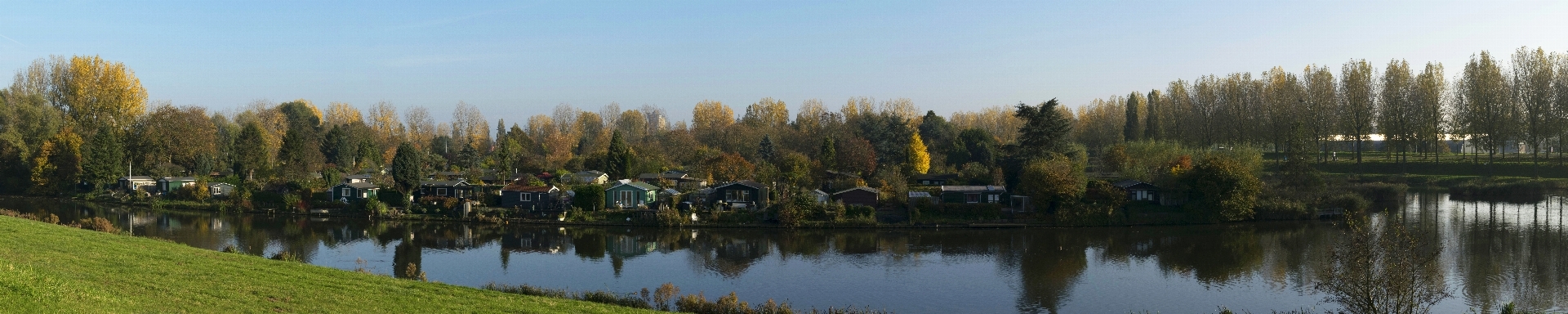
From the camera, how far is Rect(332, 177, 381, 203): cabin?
38875 millimetres

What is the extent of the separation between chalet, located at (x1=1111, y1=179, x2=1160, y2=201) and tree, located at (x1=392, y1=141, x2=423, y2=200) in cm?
3031

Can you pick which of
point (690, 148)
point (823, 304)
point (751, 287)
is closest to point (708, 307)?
point (823, 304)

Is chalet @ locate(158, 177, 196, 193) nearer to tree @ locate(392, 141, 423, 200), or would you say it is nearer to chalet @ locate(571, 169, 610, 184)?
tree @ locate(392, 141, 423, 200)

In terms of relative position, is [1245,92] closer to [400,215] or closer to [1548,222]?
[1548,222]

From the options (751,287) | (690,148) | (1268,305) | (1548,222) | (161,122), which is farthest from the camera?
(690,148)

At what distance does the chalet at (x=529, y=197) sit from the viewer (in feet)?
120

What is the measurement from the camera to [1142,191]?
118ft

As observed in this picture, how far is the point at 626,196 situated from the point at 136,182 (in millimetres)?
28282

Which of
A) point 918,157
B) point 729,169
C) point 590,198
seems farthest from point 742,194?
point 918,157

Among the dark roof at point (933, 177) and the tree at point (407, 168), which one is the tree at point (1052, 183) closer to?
the dark roof at point (933, 177)

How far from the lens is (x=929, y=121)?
5991 centimetres

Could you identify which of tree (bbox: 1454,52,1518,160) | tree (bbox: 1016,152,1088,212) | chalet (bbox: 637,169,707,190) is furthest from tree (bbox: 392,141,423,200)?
tree (bbox: 1454,52,1518,160)

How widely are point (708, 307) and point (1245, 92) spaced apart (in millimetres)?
47179

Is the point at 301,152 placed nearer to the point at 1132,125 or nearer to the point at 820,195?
the point at 820,195
